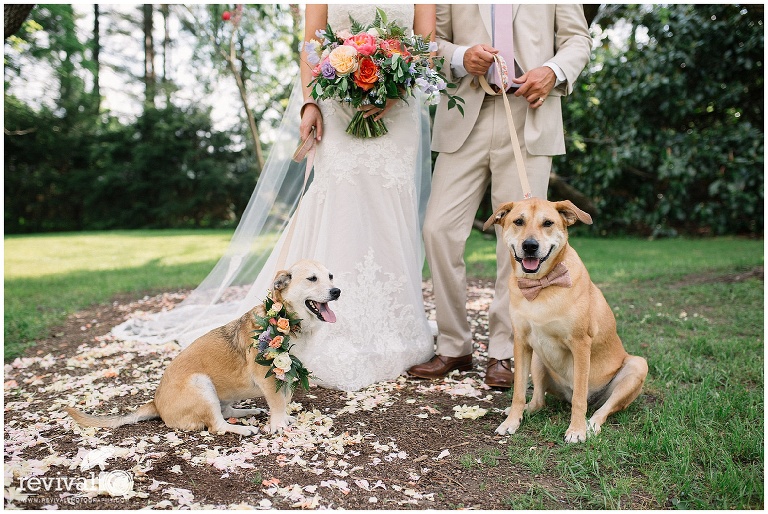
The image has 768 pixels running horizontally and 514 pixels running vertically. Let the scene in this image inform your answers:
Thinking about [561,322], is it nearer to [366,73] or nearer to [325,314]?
[325,314]

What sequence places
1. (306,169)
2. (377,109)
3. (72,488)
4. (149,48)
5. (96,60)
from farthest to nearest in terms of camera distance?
(149,48) < (96,60) < (306,169) < (377,109) < (72,488)

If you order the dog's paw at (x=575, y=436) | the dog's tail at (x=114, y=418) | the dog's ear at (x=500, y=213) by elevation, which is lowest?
the dog's tail at (x=114, y=418)

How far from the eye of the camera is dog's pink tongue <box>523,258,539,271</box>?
2.95 meters

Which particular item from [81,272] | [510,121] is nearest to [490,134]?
[510,121]

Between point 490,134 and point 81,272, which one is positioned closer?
point 490,134

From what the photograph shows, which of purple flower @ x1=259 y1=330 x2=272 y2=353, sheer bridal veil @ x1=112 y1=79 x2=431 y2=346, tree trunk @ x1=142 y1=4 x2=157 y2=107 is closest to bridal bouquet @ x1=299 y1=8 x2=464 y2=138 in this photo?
sheer bridal veil @ x1=112 y1=79 x2=431 y2=346

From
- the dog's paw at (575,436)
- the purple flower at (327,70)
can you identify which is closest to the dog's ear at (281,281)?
the purple flower at (327,70)

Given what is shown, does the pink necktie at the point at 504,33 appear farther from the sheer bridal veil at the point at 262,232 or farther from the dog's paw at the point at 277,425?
the dog's paw at the point at 277,425

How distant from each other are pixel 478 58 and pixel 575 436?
237 cm

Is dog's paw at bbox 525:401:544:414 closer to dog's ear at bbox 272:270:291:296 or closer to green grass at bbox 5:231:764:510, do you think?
green grass at bbox 5:231:764:510

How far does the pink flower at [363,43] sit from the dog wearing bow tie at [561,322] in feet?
4.21

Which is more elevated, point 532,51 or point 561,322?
point 532,51

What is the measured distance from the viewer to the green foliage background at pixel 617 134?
37.2 ft

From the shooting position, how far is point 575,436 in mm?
2984
